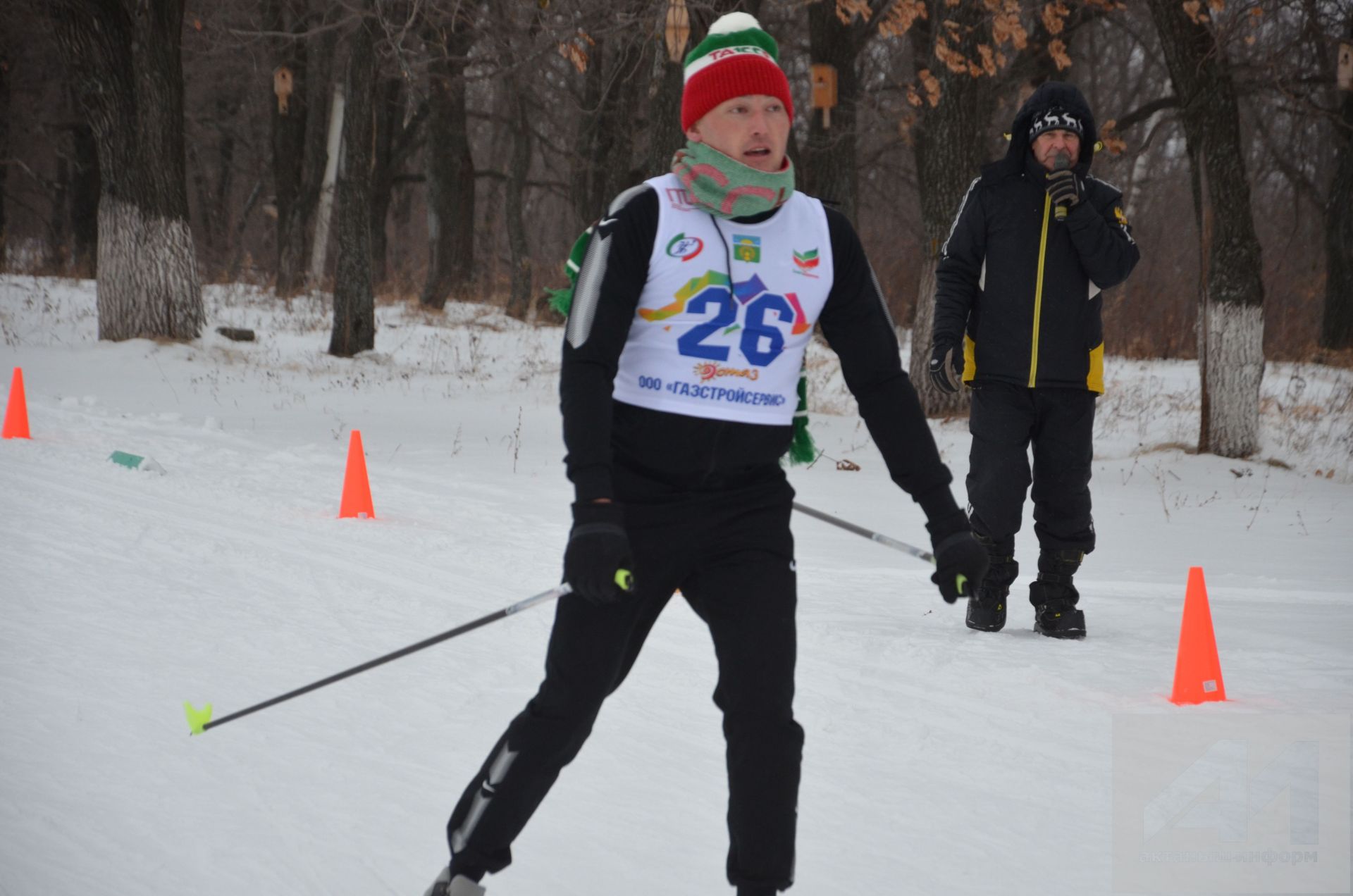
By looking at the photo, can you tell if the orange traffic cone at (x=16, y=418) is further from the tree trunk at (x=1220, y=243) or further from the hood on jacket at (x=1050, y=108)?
the tree trunk at (x=1220, y=243)

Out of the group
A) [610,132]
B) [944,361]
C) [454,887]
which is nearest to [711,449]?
[454,887]

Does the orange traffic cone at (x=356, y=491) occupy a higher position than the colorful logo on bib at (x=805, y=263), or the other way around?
the colorful logo on bib at (x=805, y=263)

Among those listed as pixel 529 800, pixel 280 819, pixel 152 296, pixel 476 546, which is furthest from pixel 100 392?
pixel 529 800

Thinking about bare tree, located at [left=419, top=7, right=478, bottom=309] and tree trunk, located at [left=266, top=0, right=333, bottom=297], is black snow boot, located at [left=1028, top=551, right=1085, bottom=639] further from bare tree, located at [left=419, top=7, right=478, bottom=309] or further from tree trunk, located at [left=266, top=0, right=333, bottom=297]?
tree trunk, located at [left=266, top=0, right=333, bottom=297]

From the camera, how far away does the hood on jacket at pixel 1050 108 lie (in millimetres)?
5398

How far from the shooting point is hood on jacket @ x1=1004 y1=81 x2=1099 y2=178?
5398 millimetres

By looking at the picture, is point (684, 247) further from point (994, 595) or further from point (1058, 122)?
point (994, 595)

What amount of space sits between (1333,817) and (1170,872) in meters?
0.65

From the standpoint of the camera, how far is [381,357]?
16.9 meters

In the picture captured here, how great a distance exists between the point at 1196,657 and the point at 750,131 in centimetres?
281

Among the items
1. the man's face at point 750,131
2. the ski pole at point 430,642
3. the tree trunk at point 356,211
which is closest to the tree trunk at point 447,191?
the tree trunk at point 356,211

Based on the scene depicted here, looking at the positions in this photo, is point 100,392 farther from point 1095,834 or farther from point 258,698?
point 1095,834

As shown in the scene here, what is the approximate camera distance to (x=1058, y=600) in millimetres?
5539

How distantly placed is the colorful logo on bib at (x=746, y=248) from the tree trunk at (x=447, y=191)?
2063cm
